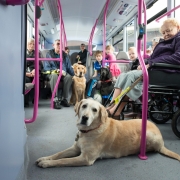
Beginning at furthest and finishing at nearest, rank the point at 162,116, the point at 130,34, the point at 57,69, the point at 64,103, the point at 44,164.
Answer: the point at 130,34 → the point at 57,69 → the point at 64,103 → the point at 162,116 → the point at 44,164

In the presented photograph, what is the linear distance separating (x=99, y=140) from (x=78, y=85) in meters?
2.83

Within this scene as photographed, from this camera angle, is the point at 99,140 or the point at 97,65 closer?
the point at 99,140

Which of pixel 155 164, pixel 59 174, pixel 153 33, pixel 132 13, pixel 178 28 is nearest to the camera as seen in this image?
pixel 59 174

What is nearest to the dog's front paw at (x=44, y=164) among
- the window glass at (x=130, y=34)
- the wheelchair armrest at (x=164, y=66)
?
the wheelchair armrest at (x=164, y=66)

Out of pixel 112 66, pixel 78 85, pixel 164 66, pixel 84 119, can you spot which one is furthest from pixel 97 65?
pixel 84 119

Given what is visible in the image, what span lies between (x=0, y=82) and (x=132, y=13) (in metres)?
6.12

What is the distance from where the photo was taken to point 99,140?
1461 millimetres

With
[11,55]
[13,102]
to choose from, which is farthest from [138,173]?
[11,55]

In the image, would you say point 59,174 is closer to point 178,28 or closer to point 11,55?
point 11,55

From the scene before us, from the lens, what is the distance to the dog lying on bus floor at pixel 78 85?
418cm

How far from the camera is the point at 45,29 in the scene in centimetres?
882

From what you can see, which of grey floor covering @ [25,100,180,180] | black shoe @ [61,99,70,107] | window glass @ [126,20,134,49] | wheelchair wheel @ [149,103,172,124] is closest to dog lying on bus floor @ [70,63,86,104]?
black shoe @ [61,99,70,107]

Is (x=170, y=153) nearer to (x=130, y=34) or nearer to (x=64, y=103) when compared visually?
(x=64, y=103)

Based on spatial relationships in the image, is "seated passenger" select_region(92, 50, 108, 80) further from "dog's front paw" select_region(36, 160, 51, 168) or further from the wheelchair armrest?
"dog's front paw" select_region(36, 160, 51, 168)
